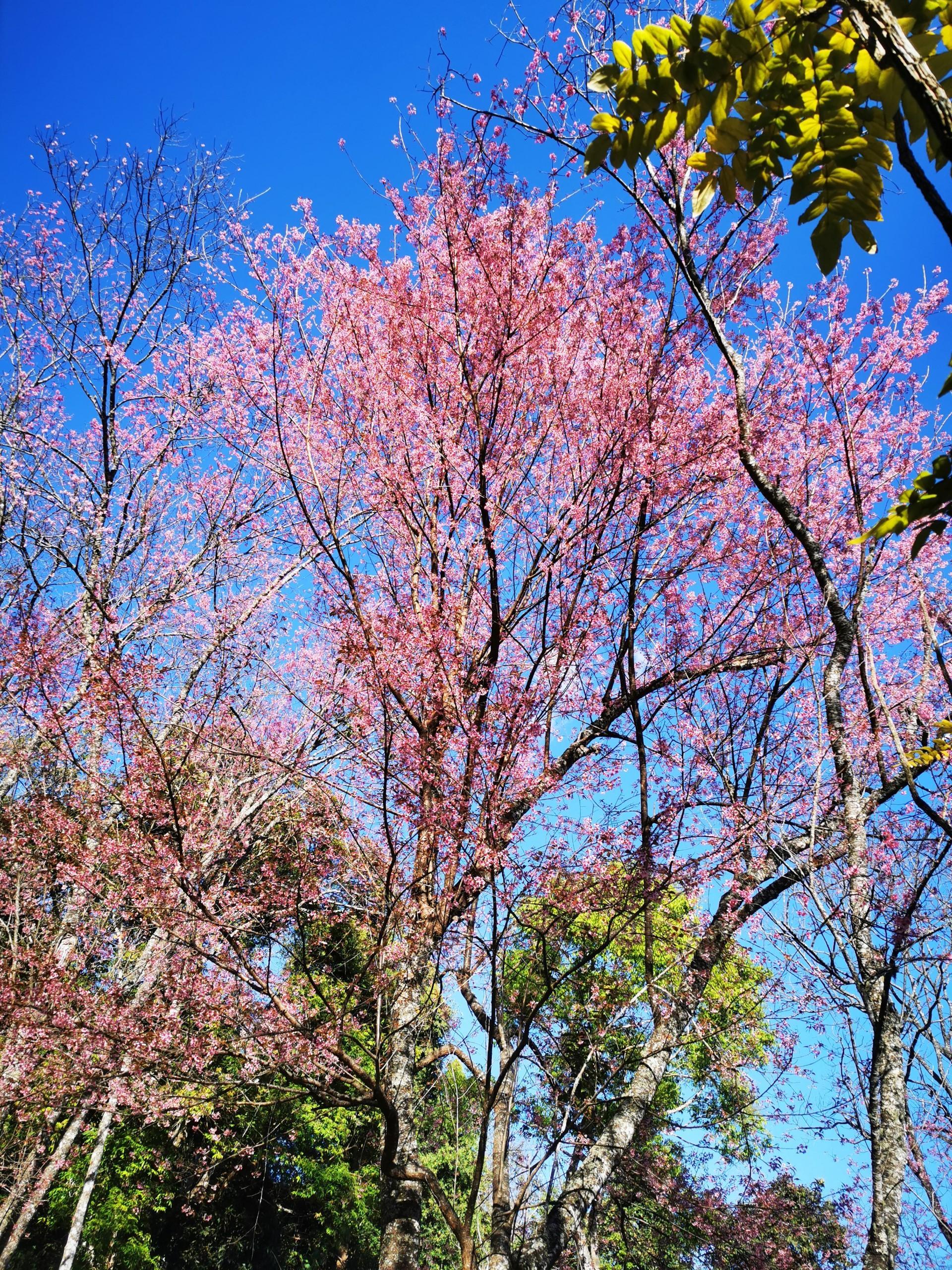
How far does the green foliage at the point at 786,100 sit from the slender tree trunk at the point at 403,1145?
4.26 meters

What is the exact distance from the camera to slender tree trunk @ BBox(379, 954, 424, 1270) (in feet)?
15.5

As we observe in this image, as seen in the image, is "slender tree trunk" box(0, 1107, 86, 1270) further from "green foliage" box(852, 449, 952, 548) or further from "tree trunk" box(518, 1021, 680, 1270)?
"green foliage" box(852, 449, 952, 548)

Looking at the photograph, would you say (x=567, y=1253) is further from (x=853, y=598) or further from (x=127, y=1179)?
(x=127, y=1179)

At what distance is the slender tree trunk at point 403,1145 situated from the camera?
471 centimetres

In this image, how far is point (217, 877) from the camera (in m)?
10.8

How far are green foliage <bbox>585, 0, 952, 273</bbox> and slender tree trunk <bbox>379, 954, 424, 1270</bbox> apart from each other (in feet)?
14.0

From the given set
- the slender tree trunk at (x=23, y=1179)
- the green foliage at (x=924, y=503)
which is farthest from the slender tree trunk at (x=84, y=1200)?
the green foliage at (x=924, y=503)

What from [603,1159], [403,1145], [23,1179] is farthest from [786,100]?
[23,1179]

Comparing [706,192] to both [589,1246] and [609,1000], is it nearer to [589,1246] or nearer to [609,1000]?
[589,1246]

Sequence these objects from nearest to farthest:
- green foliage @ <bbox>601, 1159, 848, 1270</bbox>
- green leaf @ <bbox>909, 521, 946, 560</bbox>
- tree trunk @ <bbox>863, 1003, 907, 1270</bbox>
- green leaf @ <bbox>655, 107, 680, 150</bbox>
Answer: green leaf @ <bbox>909, 521, 946, 560</bbox>, green leaf @ <bbox>655, 107, 680, 150</bbox>, tree trunk @ <bbox>863, 1003, 907, 1270</bbox>, green foliage @ <bbox>601, 1159, 848, 1270</bbox>

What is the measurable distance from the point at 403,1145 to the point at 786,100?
6370 millimetres

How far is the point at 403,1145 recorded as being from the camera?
5.31 m

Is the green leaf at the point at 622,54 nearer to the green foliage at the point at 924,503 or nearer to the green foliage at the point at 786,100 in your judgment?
the green foliage at the point at 786,100

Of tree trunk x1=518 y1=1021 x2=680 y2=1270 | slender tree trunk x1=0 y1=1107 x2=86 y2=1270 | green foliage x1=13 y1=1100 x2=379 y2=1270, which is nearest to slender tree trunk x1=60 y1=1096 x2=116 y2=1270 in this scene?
slender tree trunk x1=0 y1=1107 x2=86 y2=1270
